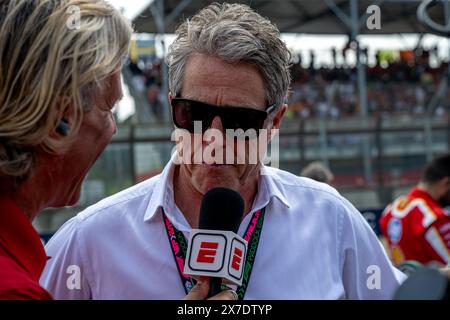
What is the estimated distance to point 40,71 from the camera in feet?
4.69

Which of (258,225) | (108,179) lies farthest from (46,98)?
(108,179)

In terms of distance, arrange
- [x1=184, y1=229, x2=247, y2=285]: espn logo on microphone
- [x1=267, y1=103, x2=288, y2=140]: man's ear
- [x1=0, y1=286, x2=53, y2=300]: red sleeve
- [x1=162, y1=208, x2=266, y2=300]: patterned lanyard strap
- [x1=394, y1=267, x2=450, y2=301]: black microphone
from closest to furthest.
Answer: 1. [x1=394, y1=267, x2=450, y2=301]: black microphone
2. [x1=0, y1=286, x2=53, y2=300]: red sleeve
3. [x1=184, y1=229, x2=247, y2=285]: espn logo on microphone
4. [x1=162, y1=208, x2=266, y2=300]: patterned lanyard strap
5. [x1=267, y1=103, x2=288, y2=140]: man's ear

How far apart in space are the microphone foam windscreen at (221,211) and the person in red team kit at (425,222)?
4484 mm

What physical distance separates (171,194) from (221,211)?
42 centimetres

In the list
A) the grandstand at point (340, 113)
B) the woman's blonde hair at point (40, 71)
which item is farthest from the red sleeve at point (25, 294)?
the grandstand at point (340, 113)

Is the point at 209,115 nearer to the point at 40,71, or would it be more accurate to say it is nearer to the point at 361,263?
the point at 361,263

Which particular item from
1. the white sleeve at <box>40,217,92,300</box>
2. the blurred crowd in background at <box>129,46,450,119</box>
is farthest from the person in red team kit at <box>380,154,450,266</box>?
the blurred crowd in background at <box>129,46,450,119</box>

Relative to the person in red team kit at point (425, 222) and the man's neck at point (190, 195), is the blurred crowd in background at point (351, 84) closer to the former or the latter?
the person in red team kit at point (425, 222)

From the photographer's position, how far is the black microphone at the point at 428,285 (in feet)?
2.96

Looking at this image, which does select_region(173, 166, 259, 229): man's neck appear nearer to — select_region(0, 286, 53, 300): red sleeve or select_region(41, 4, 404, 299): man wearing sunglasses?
select_region(41, 4, 404, 299): man wearing sunglasses

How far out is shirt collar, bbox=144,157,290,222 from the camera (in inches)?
87.1

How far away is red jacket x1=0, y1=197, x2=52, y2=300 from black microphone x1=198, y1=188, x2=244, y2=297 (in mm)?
469

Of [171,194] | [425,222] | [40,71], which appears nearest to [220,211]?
[171,194]

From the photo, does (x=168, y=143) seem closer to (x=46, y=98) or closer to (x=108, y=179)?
(x=108, y=179)
